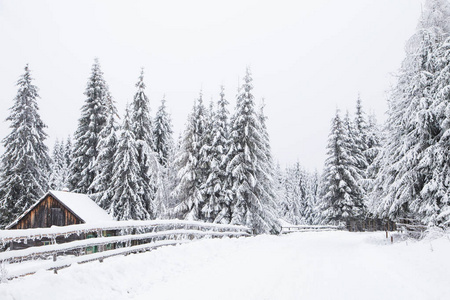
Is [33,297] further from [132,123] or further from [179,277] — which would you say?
[132,123]

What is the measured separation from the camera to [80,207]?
21641 millimetres

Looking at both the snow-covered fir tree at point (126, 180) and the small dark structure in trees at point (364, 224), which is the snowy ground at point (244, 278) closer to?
the snow-covered fir tree at point (126, 180)

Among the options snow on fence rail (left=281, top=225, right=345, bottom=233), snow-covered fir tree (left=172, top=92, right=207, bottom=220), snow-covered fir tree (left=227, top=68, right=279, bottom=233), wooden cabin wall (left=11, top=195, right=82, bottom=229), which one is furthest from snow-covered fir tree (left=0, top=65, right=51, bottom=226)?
snow on fence rail (left=281, top=225, right=345, bottom=233)

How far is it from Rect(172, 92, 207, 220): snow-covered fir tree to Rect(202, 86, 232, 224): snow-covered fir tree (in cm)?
82

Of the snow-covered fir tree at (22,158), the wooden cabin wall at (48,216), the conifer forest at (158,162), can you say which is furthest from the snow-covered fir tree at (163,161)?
the snow-covered fir tree at (22,158)

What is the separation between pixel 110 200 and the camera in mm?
24875

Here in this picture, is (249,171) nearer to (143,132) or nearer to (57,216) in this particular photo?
(143,132)

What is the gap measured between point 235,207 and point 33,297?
1914 centimetres

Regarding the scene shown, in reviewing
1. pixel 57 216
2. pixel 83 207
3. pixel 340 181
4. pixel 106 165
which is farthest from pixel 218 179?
pixel 340 181

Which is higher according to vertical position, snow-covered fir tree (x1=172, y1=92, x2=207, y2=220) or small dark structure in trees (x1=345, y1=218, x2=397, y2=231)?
snow-covered fir tree (x1=172, y1=92, x2=207, y2=220)

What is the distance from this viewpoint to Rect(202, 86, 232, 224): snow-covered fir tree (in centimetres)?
2397

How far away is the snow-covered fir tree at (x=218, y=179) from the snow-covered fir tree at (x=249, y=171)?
77 cm

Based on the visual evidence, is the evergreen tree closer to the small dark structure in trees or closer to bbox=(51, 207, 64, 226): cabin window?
bbox=(51, 207, 64, 226): cabin window

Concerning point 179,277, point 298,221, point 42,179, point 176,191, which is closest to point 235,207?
point 176,191
